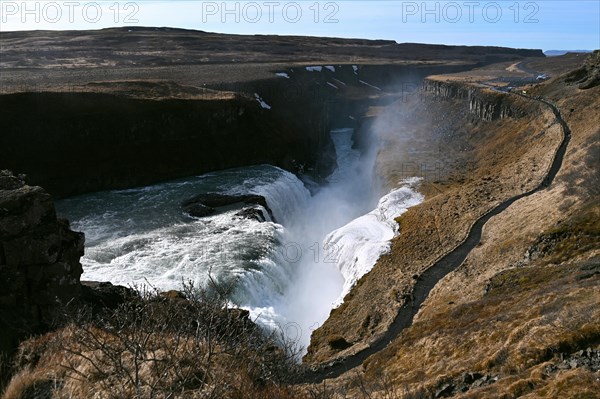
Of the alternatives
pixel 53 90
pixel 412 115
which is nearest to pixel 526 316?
pixel 53 90

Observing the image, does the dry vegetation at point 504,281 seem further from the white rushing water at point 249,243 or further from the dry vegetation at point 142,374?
the dry vegetation at point 142,374

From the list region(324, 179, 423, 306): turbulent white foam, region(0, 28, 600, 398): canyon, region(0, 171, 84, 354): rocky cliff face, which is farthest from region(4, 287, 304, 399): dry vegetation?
region(324, 179, 423, 306): turbulent white foam

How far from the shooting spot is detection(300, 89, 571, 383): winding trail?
2325 centimetres

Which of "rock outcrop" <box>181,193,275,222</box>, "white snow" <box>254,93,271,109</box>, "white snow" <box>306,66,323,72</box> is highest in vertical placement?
"white snow" <box>306,66,323,72</box>

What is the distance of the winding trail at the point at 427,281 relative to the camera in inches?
915

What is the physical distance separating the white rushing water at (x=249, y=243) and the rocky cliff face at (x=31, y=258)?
32.2 ft

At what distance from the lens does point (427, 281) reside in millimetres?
31828

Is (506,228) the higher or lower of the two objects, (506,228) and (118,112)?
the lower

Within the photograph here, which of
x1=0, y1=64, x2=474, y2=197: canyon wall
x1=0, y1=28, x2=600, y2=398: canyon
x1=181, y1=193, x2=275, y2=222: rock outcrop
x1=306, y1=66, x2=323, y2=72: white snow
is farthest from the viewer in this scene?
x1=306, y1=66, x2=323, y2=72: white snow

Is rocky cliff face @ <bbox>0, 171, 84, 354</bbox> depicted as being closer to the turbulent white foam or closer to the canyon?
the canyon

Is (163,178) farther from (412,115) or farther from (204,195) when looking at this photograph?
(412,115)

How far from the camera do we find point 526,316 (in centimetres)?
1831

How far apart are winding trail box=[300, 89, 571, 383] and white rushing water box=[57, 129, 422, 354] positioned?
18.0 ft

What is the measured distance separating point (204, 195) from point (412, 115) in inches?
2366
